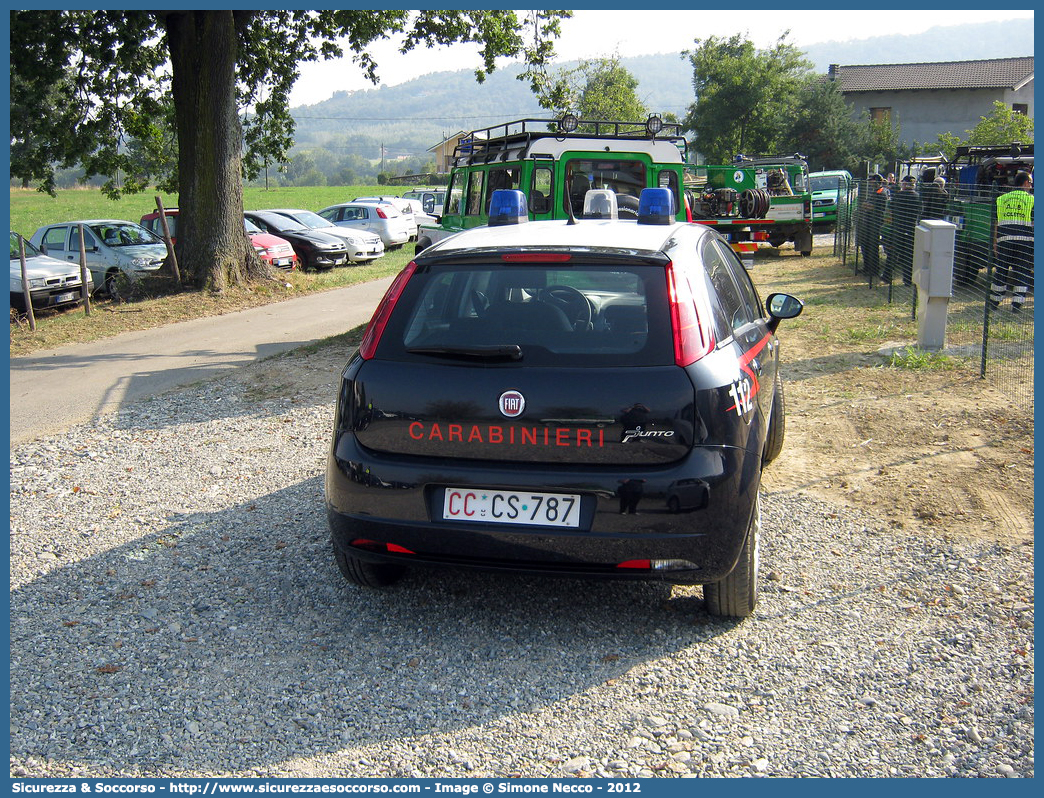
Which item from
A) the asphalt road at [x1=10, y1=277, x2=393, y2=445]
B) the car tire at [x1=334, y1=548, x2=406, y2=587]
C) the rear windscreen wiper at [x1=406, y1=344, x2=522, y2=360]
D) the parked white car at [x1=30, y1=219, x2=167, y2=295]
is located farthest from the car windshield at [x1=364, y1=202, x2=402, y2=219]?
the rear windscreen wiper at [x1=406, y1=344, x2=522, y2=360]

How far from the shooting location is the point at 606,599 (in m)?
4.39

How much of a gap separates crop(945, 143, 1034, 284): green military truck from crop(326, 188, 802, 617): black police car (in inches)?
249

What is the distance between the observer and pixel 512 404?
3656mm

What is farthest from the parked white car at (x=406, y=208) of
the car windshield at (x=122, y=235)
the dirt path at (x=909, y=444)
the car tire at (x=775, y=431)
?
the car tire at (x=775, y=431)

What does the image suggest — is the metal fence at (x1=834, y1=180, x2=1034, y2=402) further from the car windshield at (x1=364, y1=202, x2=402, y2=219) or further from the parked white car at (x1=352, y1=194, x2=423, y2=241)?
the parked white car at (x1=352, y1=194, x2=423, y2=241)

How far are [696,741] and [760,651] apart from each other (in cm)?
76

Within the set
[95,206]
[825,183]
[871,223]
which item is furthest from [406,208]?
[95,206]

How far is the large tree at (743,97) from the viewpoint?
5200 cm

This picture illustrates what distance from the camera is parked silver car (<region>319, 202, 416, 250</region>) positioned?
28219 millimetres

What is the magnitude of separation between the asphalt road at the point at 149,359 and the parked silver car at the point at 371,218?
12141 mm

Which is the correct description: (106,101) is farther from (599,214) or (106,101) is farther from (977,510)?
(977,510)

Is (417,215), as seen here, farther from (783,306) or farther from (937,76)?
(937,76)

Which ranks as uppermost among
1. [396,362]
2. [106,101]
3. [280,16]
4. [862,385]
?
[280,16]

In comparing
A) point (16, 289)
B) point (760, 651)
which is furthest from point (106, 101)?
point (760, 651)
